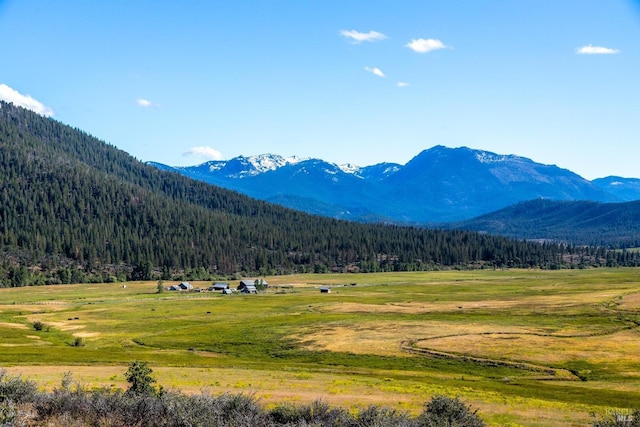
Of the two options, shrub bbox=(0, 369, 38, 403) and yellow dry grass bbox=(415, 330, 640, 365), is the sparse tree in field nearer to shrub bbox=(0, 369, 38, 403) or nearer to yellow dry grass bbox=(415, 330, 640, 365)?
shrub bbox=(0, 369, 38, 403)

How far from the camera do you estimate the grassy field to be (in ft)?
165

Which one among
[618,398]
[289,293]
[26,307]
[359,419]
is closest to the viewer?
[359,419]

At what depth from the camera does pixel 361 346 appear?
84.4m

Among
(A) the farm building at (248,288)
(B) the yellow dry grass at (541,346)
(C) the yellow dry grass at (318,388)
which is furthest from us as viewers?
(A) the farm building at (248,288)

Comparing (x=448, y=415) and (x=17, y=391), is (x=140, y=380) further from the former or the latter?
(x=448, y=415)

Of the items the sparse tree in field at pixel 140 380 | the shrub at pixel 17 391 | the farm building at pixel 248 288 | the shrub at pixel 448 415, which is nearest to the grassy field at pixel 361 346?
the sparse tree in field at pixel 140 380

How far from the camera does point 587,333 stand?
95875 mm

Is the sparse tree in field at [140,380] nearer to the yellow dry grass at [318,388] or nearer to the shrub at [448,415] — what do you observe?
the yellow dry grass at [318,388]

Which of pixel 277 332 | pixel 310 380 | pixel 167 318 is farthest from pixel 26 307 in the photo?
pixel 310 380

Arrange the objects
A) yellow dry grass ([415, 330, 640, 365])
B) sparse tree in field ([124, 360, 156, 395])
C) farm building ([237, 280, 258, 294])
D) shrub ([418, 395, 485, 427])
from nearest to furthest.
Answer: shrub ([418, 395, 485, 427]) → sparse tree in field ([124, 360, 156, 395]) → yellow dry grass ([415, 330, 640, 365]) → farm building ([237, 280, 258, 294])

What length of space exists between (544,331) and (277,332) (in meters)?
46.5

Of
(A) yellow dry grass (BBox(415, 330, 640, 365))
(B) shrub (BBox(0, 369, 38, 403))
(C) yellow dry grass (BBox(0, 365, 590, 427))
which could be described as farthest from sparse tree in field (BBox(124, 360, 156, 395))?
(A) yellow dry grass (BBox(415, 330, 640, 365))

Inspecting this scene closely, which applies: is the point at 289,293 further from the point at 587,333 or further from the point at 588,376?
the point at 588,376

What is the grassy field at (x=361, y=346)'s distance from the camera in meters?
50.2
